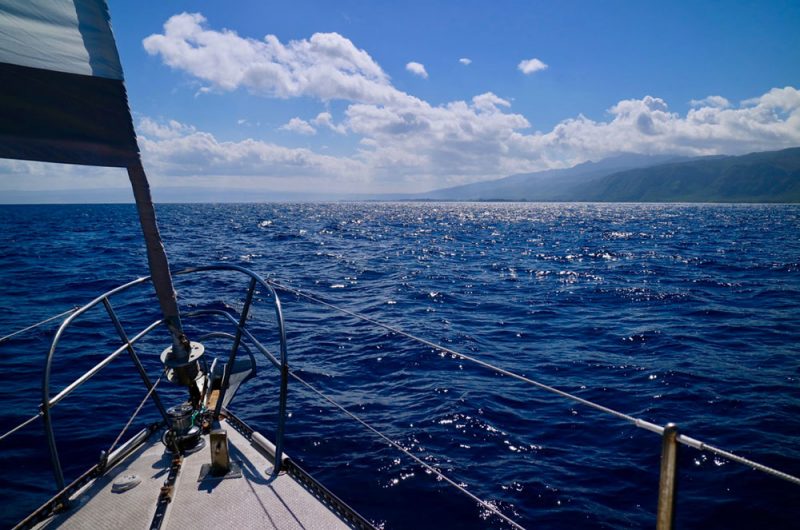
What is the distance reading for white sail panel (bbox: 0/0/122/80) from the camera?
8.25ft

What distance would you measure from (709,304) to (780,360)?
6.39m

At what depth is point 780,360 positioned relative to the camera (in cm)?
1080

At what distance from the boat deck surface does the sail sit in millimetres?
2485

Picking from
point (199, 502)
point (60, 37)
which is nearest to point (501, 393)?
point (199, 502)

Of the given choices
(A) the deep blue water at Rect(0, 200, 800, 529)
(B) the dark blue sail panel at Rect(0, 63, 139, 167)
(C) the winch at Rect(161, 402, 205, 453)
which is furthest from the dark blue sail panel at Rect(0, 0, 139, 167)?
(A) the deep blue water at Rect(0, 200, 800, 529)

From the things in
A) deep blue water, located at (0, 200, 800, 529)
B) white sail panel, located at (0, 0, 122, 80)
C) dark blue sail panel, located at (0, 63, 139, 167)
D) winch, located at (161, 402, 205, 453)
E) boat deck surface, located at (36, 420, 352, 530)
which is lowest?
deep blue water, located at (0, 200, 800, 529)

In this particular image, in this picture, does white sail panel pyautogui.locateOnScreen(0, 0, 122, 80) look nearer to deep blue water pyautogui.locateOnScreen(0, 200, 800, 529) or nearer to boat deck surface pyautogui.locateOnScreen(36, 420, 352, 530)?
boat deck surface pyautogui.locateOnScreen(36, 420, 352, 530)

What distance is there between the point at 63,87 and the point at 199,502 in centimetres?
299

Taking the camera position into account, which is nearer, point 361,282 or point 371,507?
point 371,507

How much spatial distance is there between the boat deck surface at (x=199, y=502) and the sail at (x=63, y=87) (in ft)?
8.15

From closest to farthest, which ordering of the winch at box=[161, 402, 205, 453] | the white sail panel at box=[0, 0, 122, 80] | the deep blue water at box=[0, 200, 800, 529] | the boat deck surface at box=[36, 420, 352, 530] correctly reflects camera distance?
the white sail panel at box=[0, 0, 122, 80] → the boat deck surface at box=[36, 420, 352, 530] → the winch at box=[161, 402, 205, 453] → the deep blue water at box=[0, 200, 800, 529]

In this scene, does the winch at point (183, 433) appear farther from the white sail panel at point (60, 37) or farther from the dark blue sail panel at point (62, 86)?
the white sail panel at point (60, 37)

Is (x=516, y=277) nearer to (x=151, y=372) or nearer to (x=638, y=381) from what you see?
(x=638, y=381)

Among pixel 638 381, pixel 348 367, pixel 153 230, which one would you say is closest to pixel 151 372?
pixel 348 367
